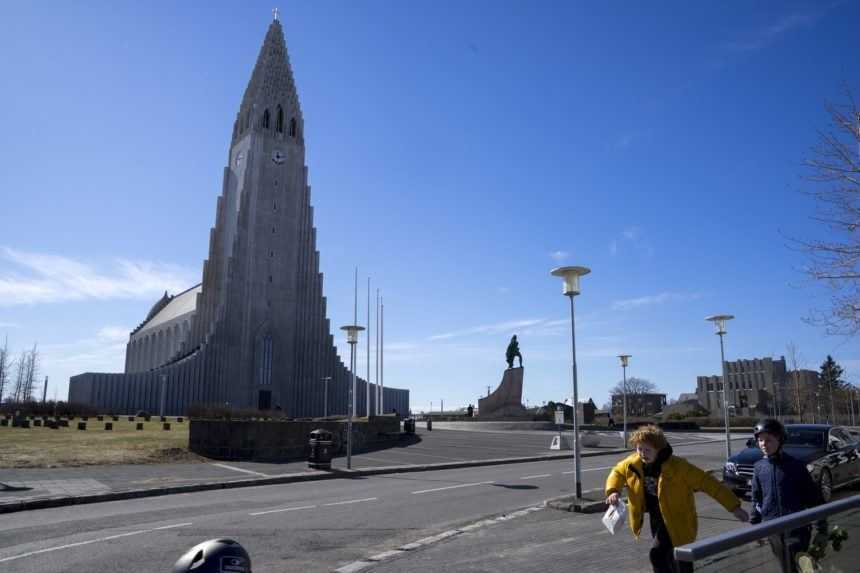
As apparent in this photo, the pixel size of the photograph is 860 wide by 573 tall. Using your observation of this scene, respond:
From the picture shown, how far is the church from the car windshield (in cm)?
6011

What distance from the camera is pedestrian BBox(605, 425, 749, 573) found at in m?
4.79

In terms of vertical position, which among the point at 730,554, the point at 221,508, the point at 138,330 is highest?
the point at 138,330

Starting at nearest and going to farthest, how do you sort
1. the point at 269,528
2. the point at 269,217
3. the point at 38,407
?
the point at 269,528 < the point at 38,407 < the point at 269,217

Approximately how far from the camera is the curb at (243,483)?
11.8 m

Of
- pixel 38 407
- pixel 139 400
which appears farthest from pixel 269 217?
pixel 38 407

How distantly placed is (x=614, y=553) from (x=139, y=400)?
70132mm

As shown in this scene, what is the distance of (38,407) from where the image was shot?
173 feet

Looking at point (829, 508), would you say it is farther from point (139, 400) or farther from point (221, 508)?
point (139, 400)

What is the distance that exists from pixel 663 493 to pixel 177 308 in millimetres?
104005

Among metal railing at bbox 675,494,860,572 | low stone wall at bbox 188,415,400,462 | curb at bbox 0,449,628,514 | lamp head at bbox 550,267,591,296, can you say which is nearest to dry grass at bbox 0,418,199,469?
low stone wall at bbox 188,415,400,462

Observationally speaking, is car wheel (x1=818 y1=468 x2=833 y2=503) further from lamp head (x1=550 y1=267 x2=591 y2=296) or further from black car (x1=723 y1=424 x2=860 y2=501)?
lamp head (x1=550 y1=267 x2=591 y2=296)

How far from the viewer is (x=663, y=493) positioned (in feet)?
16.0

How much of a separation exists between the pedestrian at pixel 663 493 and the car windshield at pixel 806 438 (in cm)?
1057

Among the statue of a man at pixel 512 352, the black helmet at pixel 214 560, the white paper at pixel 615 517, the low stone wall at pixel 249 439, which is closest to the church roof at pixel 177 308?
the statue of a man at pixel 512 352
